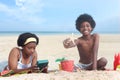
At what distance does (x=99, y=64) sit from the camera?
4.57m

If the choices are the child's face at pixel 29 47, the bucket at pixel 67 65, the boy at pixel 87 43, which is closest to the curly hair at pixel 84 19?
the boy at pixel 87 43

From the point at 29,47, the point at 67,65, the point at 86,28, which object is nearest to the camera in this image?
the point at 29,47

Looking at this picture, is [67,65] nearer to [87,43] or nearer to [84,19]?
[87,43]

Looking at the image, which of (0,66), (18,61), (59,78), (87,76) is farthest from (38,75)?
(0,66)

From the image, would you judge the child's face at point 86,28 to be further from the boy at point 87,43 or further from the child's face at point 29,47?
the child's face at point 29,47

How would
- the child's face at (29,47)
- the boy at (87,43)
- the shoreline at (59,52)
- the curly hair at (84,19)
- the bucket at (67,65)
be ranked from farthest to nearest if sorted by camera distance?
the shoreline at (59,52) < the curly hair at (84,19) < the boy at (87,43) < the bucket at (67,65) < the child's face at (29,47)

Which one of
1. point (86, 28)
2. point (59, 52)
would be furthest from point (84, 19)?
point (59, 52)

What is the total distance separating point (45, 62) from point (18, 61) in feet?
1.22

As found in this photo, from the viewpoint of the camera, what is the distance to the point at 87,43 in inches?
185

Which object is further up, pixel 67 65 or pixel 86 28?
pixel 86 28

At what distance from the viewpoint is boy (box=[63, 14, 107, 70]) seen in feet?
15.0

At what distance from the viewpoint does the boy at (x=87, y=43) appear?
458 cm

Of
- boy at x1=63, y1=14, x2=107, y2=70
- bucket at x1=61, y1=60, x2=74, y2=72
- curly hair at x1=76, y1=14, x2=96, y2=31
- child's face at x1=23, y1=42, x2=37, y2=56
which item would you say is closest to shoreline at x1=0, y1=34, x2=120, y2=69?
boy at x1=63, y1=14, x2=107, y2=70

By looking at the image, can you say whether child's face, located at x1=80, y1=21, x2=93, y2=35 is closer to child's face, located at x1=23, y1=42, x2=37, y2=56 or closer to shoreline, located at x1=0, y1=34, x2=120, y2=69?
child's face, located at x1=23, y1=42, x2=37, y2=56
